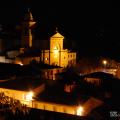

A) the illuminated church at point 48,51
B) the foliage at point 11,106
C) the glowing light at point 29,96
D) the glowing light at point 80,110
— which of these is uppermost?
the illuminated church at point 48,51

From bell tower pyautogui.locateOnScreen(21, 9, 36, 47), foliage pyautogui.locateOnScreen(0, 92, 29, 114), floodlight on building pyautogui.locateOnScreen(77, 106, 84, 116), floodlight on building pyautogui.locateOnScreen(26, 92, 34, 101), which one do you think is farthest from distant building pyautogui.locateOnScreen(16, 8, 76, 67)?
floodlight on building pyautogui.locateOnScreen(77, 106, 84, 116)

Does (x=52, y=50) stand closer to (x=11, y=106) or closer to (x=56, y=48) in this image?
(x=56, y=48)

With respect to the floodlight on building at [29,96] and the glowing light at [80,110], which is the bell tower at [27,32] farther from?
the glowing light at [80,110]

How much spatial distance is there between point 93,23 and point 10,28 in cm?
1033

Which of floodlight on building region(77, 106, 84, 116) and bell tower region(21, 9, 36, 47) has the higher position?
bell tower region(21, 9, 36, 47)

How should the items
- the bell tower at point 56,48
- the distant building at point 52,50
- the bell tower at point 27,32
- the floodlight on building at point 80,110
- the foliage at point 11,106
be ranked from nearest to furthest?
the foliage at point 11,106
the floodlight on building at point 80,110
the distant building at point 52,50
the bell tower at point 56,48
the bell tower at point 27,32

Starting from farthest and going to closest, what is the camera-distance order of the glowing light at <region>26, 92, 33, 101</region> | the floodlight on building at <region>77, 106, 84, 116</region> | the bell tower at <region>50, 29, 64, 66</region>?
the bell tower at <region>50, 29, 64, 66</region> < the glowing light at <region>26, 92, 33, 101</region> < the floodlight on building at <region>77, 106, 84, 116</region>

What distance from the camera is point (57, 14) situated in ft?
152

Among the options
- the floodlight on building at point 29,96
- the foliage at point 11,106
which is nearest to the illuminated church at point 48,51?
the floodlight on building at point 29,96

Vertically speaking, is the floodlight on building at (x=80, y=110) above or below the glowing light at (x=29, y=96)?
below

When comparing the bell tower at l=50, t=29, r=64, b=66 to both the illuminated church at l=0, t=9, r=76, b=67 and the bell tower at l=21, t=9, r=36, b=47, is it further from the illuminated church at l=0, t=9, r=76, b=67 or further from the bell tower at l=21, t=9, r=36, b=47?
the bell tower at l=21, t=9, r=36, b=47

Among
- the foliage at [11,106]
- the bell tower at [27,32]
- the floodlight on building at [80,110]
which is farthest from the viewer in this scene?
the bell tower at [27,32]

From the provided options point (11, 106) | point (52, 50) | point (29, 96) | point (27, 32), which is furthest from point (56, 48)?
point (11, 106)

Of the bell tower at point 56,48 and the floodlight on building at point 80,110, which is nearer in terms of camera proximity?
the floodlight on building at point 80,110
